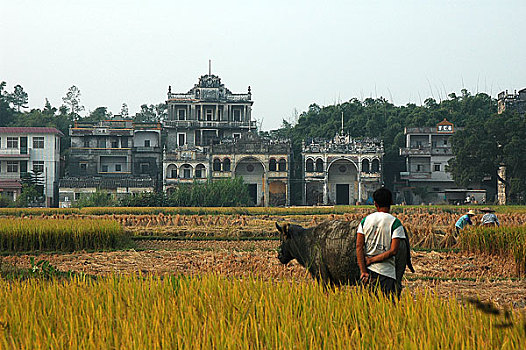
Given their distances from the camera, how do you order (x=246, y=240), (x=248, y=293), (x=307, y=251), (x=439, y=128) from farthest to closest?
1. (x=439, y=128)
2. (x=246, y=240)
3. (x=307, y=251)
4. (x=248, y=293)

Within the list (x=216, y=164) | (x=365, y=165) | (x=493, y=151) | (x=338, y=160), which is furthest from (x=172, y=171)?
(x=493, y=151)

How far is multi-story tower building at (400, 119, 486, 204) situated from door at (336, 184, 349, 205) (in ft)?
14.9

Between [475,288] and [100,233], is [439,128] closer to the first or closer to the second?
[100,233]

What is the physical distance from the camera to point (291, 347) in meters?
4.41

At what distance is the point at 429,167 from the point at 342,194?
7.39 meters

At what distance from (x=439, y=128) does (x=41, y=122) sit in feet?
112

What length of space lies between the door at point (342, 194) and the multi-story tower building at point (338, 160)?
82 cm

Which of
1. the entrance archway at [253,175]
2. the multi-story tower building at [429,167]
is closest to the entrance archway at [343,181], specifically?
the multi-story tower building at [429,167]

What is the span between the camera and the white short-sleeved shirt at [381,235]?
6.16 m

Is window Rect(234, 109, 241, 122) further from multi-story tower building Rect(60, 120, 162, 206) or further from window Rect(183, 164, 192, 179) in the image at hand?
window Rect(183, 164, 192, 179)

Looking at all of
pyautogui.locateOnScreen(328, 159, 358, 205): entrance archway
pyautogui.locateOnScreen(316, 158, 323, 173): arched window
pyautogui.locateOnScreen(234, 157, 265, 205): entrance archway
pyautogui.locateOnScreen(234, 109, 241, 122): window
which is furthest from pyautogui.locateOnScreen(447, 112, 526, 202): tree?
pyautogui.locateOnScreen(234, 109, 241, 122): window

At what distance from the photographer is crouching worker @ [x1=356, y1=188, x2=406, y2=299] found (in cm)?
616

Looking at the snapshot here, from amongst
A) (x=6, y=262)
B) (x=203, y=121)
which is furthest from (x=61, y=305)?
(x=203, y=121)

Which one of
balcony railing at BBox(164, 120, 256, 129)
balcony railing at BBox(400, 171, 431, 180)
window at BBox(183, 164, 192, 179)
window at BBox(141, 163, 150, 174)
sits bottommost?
balcony railing at BBox(400, 171, 431, 180)
